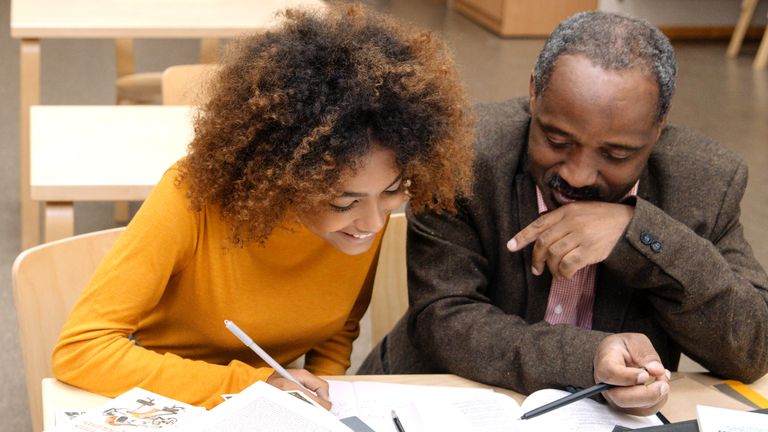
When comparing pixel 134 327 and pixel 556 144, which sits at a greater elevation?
pixel 556 144

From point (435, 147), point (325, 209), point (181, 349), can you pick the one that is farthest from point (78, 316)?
point (435, 147)

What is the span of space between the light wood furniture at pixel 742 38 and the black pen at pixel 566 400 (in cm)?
616

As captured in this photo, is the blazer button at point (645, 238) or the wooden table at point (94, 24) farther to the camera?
the wooden table at point (94, 24)

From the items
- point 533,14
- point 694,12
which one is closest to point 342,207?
point 533,14

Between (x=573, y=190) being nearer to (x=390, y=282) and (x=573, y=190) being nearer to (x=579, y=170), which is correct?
(x=579, y=170)

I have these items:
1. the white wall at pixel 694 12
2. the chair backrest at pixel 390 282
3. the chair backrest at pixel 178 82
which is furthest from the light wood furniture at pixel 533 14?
the chair backrest at pixel 390 282

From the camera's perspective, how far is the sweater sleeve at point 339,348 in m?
1.82

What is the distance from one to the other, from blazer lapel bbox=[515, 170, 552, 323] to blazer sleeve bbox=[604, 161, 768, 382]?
6.0 inches

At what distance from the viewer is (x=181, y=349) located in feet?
5.41

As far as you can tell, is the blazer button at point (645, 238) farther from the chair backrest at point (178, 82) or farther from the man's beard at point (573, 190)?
the chair backrest at point (178, 82)

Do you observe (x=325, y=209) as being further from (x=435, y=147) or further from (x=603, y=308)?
(x=603, y=308)

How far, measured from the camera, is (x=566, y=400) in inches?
55.5

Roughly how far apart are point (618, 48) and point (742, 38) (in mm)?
6372

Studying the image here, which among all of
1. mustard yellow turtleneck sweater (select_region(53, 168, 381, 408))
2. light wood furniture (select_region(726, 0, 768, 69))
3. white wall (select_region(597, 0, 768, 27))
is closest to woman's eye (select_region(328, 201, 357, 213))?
mustard yellow turtleneck sweater (select_region(53, 168, 381, 408))
